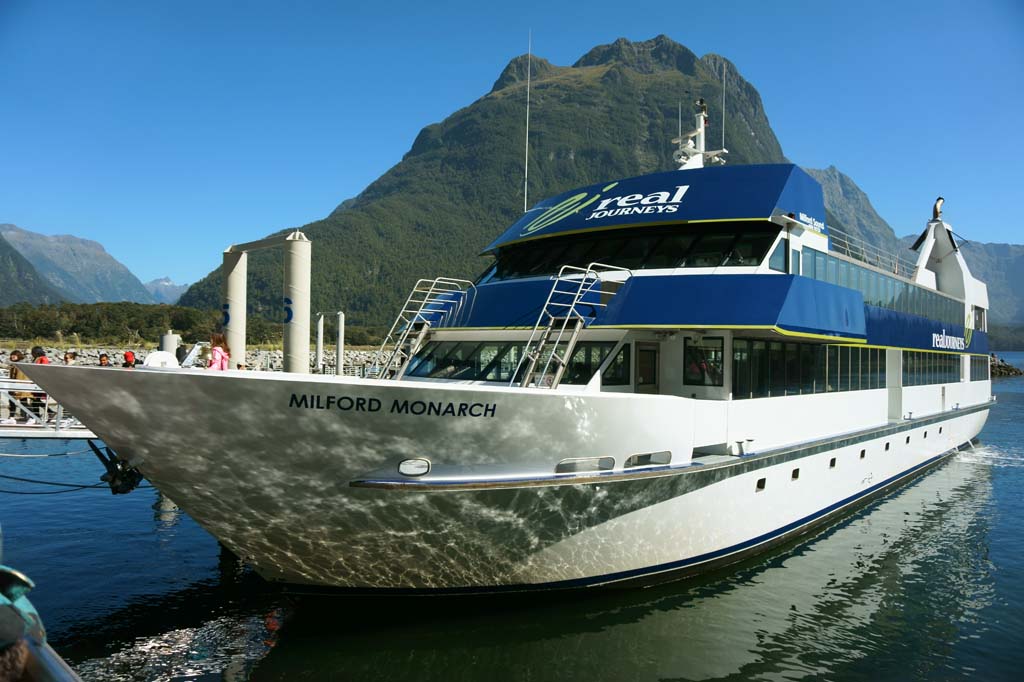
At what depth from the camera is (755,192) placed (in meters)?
10.4

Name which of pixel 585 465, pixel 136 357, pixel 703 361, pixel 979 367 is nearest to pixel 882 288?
pixel 703 361

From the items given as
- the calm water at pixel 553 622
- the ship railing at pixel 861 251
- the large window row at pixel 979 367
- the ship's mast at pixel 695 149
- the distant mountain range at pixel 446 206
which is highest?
the distant mountain range at pixel 446 206

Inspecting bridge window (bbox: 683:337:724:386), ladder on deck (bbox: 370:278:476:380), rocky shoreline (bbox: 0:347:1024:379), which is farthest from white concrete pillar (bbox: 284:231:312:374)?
rocky shoreline (bbox: 0:347:1024:379)

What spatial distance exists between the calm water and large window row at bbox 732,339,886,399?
2682 millimetres

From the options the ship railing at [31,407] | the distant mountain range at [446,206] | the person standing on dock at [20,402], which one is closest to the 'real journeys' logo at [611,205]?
the ship railing at [31,407]

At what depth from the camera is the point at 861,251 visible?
14.7 metres

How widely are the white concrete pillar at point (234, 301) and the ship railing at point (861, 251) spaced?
10.3m

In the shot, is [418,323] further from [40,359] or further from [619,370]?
[40,359]

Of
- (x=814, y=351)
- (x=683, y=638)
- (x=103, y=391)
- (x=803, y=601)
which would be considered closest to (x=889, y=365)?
(x=814, y=351)

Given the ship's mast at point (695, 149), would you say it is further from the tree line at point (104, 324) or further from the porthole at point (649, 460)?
the tree line at point (104, 324)

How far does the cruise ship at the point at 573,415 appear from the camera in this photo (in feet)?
21.4

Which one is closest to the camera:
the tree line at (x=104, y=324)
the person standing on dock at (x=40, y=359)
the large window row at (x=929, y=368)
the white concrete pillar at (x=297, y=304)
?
the person standing on dock at (x=40, y=359)

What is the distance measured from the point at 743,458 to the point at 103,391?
7759 millimetres

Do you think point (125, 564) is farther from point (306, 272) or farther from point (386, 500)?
point (386, 500)
